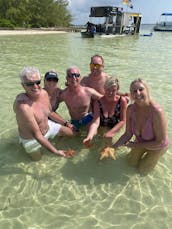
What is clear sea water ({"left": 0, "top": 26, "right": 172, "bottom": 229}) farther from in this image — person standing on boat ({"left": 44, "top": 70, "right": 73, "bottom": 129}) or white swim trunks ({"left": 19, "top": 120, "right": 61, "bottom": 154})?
person standing on boat ({"left": 44, "top": 70, "right": 73, "bottom": 129})

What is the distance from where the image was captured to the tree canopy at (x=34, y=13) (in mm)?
51088

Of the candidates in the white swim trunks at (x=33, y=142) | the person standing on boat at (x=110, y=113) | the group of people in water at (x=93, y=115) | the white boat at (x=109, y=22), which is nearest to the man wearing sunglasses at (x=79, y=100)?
the group of people in water at (x=93, y=115)

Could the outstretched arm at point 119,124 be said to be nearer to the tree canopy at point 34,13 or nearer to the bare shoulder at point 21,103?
the bare shoulder at point 21,103

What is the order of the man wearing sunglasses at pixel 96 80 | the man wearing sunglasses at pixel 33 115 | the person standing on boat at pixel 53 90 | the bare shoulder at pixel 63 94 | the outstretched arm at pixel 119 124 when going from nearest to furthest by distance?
1. the man wearing sunglasses at pixel 33 115
2. the outstretched arm at pixel 119 124
3. the person standing on boat at pixel 53 90
4. the bare shoulder at pixel 63 94
5. the man wearing sunglasses at pixel 96 80

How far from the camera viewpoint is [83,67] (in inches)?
487

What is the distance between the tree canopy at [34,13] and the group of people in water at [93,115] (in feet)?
144

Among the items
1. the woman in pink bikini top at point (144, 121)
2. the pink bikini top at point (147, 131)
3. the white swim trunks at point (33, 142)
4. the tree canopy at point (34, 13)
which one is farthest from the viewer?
the tree canopy at point (34, 13)

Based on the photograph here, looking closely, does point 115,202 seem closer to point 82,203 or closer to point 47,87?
point 82,203

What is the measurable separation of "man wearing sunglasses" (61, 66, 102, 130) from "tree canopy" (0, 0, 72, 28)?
43909mm

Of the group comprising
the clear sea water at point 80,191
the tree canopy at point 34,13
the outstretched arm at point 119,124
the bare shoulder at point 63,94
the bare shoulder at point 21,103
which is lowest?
the clear sea water at point 80,191

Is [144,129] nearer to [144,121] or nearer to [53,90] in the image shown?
[144,121]

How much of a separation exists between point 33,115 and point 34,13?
193ft

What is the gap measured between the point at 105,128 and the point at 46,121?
3.48 ft

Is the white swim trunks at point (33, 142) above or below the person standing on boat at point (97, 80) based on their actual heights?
below
